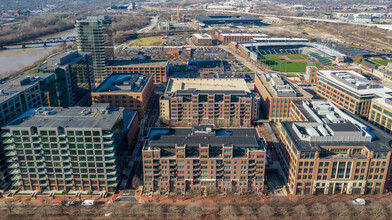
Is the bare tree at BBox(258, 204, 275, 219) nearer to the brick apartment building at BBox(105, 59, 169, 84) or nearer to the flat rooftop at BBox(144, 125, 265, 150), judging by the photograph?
the flat rooftop at BBox(144, 125, 265, 150)

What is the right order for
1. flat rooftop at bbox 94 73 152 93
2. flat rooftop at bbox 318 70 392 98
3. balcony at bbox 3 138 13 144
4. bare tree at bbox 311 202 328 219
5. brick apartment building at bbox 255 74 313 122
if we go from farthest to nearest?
1. flat rooftop at bbox 94 73 152 93
2. brick apartment building at bbox 255 74 313 122
3. flat rooftop at bbox 318 70 392 98
4. balcony at bbox 3 138 13 144
5. bare tree at bbox 311 202 328 219

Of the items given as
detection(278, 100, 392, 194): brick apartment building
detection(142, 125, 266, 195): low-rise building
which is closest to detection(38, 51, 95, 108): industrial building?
detection(142, 125, 266, 195): low-rise building

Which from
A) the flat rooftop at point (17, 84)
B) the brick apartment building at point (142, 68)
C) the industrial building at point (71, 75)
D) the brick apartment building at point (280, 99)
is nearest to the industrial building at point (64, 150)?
the flat rooftop at point (17, 84)

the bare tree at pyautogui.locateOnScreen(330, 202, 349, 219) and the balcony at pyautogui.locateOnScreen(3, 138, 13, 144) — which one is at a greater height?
the balcony at pyautogui.locateOnScreen(3, 138, 13, 144)

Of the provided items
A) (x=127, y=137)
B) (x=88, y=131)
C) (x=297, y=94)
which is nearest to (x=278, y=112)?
(x=297, y=94)

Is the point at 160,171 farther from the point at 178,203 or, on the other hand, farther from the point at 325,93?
the point at 325,93
